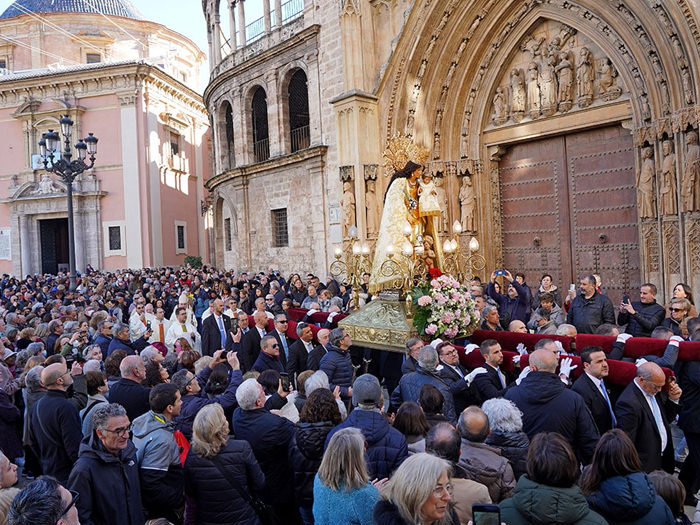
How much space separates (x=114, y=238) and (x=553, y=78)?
2513 centimetres

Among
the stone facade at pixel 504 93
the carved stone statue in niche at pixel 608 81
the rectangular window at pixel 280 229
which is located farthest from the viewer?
the rectangular window at pixel 280 229

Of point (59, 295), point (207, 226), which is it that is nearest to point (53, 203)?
point (207, 226)

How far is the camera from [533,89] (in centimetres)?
1347

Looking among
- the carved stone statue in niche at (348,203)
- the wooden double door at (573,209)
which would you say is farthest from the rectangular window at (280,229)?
the wooden double door at (573,209)

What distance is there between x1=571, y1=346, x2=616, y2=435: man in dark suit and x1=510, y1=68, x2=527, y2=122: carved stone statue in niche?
1009cm

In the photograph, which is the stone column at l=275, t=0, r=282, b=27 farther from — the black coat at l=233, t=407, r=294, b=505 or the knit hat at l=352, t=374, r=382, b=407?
the knit hat at l=352, t=374, r=382, b=407

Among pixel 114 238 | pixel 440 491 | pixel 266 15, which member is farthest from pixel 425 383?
pixel 114 238

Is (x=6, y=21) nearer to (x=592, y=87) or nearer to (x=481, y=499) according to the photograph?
(x=592, y=87)

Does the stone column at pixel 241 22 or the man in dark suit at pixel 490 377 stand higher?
the stone column at pixel 241 22

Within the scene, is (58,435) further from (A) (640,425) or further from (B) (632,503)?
(A) (640,425)

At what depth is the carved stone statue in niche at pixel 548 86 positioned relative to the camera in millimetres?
13039

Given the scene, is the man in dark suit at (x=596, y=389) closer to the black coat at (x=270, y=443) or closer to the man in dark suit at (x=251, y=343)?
the black coat at (x=270, y=443)

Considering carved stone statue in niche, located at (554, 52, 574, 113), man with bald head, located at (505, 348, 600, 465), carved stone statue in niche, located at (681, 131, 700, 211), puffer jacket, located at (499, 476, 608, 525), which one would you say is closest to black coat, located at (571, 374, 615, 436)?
man with bald head, located at (505, 348, 600, 465)

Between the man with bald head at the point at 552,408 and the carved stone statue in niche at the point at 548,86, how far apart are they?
1006 cm
